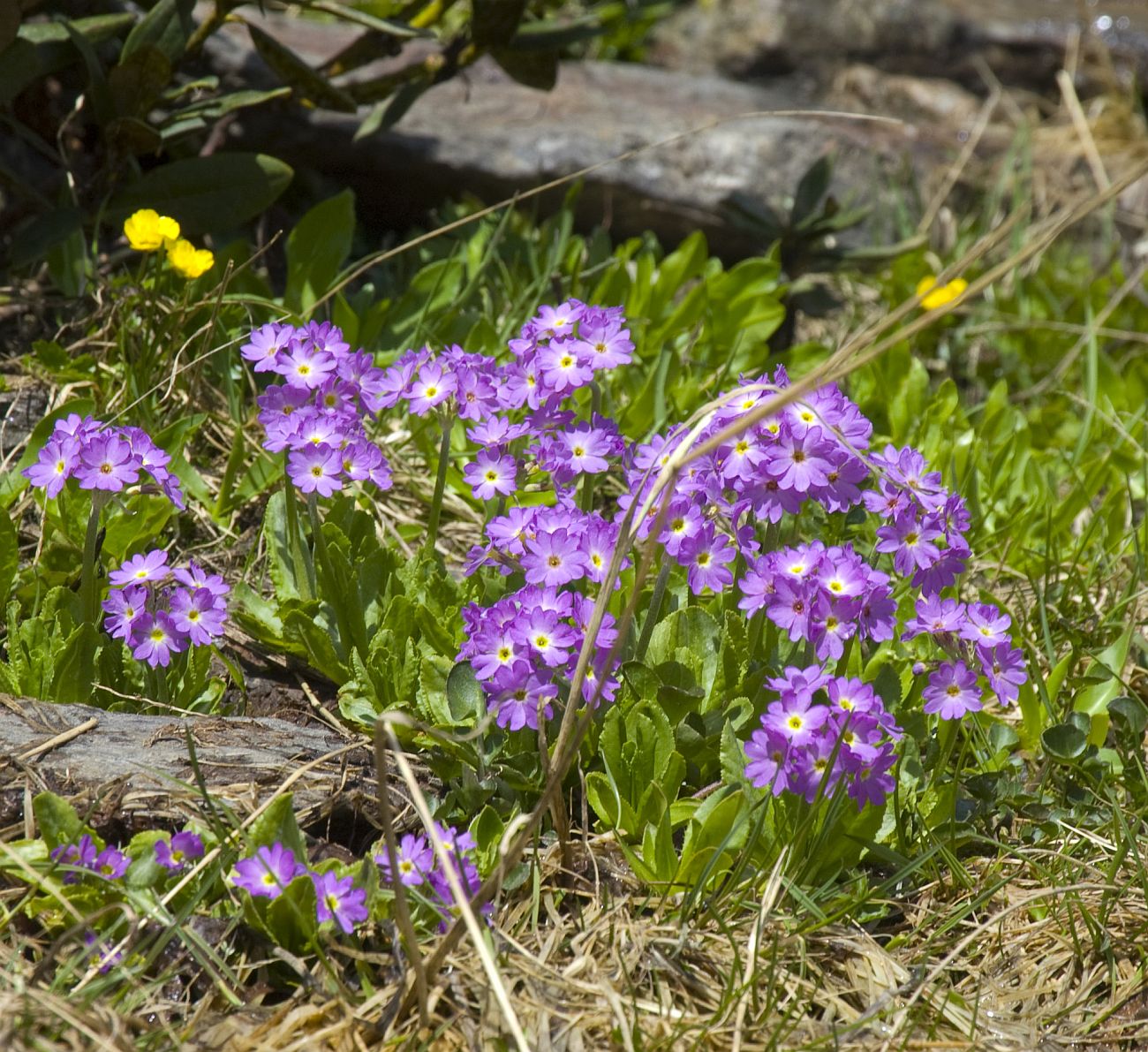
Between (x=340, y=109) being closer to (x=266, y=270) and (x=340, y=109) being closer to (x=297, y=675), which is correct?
(x=266, y=270)

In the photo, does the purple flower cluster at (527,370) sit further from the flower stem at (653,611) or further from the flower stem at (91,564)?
the flower stem at (91,564)

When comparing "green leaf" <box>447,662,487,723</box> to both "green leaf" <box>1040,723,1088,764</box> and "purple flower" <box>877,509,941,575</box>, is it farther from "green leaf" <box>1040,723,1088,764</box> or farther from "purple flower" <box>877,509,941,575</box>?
"green leaf" <box>1040,723,1088,764</box>

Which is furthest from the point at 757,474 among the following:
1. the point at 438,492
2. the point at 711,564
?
the point at 438,492

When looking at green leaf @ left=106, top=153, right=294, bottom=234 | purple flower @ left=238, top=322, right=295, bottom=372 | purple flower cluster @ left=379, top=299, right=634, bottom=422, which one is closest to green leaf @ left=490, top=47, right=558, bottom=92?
green leaf @ left=106, top=153, right=294, bottom=234

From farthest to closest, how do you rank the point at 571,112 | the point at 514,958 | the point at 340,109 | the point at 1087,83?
1. the point at 1087,83
2. the point at 571,112
3. the point at 340,109
4. the point at 514,958

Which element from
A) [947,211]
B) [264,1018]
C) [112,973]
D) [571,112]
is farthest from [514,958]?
[947,211]

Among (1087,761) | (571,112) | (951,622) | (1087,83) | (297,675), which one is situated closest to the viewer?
(951,622)

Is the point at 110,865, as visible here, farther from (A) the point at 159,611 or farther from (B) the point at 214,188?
(B) the point at 214,188

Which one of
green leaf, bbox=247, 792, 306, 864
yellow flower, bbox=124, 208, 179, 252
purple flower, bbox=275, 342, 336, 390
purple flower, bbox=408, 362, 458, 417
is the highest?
yellow flower, bbox=124, 208, 179, 252
